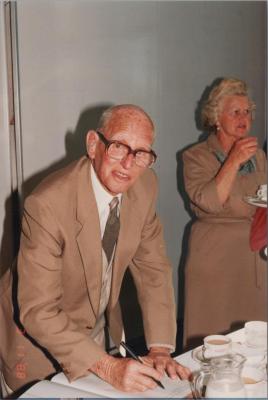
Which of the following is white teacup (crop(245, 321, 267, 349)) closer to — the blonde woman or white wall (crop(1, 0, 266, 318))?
the blonde woman

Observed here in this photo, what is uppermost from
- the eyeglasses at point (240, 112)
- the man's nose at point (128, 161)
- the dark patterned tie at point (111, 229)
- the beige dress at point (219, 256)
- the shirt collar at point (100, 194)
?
the eyeglasses at point (240, 112)

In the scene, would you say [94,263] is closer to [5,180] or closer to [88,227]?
[88,227]

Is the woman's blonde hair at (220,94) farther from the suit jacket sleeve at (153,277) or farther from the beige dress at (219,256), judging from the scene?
the suit jacket sleeve at (153,277)

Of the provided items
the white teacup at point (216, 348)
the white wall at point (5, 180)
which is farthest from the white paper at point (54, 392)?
the white wall at point (5, 180)

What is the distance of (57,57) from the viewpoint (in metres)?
2.48

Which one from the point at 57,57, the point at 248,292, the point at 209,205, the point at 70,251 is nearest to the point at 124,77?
the point at 57,57

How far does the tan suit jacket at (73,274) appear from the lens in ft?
4.08

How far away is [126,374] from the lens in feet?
3.76

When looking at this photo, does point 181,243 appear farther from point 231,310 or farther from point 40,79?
point 40,79

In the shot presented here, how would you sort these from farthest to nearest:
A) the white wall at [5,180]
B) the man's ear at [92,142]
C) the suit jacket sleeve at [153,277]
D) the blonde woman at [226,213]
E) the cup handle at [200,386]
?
1. the white wall at [5,180]
2. the blonde woman at [226,213]
3. the suit jacket sleeve at [153,277]
4. the man's ear at [92,142]
5. the cup handle at [200,386]

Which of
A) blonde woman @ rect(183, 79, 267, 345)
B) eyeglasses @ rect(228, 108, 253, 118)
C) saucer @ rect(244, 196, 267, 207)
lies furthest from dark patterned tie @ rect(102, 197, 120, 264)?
eyeglasses @ rect(228, 108, 253, 118)

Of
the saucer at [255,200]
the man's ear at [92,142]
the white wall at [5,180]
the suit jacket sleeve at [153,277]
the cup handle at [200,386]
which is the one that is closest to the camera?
the cup handle at [200,386]

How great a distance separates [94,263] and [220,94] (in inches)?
43.6

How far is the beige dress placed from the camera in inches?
86.4
